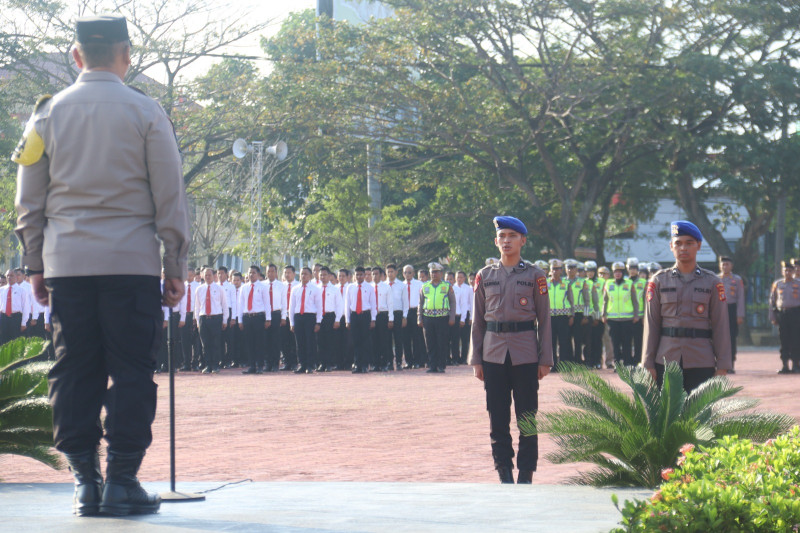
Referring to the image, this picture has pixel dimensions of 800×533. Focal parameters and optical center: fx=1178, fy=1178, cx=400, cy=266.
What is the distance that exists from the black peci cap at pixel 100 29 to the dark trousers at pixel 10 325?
2245cm

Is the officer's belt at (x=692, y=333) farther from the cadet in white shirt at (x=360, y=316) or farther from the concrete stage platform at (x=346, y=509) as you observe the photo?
the cadet in white shirt at (x=360, y=316)

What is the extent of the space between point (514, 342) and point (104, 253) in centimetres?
371

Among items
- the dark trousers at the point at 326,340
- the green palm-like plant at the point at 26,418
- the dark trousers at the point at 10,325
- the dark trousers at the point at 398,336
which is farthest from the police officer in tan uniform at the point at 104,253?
the dark trousers at the point at 10,325

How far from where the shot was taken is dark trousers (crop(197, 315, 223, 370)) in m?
23.6

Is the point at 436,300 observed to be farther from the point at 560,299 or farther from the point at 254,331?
the point at 254,331

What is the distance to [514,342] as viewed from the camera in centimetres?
775

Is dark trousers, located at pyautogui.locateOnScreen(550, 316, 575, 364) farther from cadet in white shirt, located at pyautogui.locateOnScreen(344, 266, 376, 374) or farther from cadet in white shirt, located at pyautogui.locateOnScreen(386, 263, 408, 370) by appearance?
cadet in white shirt, located at pyautogui.locateOnScreen(344, 266, 376, 374)

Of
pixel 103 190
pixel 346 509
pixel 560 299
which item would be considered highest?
pixel 103 190

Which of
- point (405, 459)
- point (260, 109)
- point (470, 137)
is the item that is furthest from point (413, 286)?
point (405, 459)

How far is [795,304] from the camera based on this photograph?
20.8 metres

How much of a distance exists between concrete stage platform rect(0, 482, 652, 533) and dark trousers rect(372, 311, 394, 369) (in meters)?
18.1

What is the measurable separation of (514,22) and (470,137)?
317 cm

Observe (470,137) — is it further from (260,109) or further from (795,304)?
(795,304)

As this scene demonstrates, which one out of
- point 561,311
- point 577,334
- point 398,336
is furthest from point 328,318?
point 577,334
